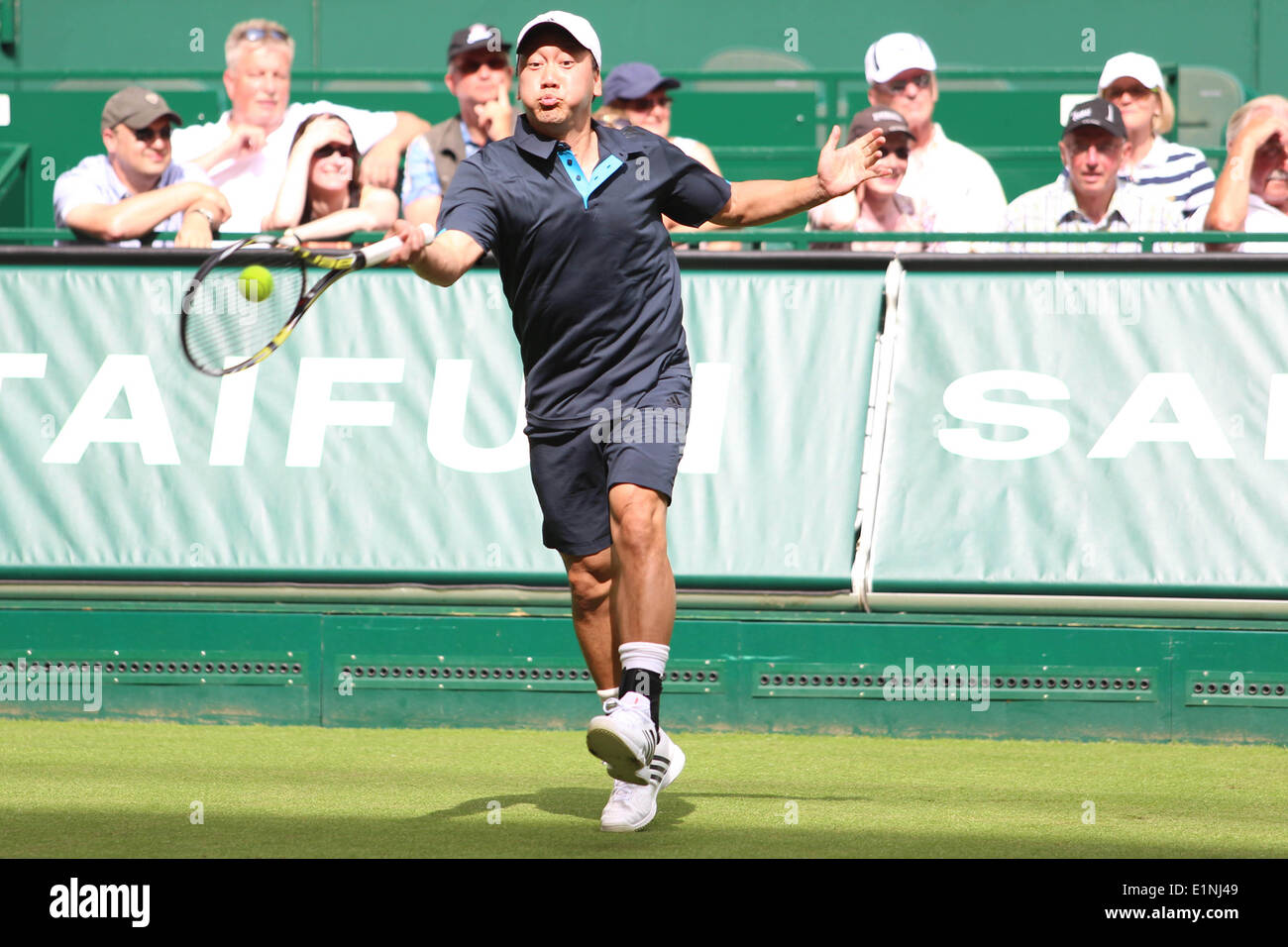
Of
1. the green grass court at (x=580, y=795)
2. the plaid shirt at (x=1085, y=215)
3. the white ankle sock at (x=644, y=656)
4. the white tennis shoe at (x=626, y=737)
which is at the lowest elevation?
the green grass court at (x=580, y=795)

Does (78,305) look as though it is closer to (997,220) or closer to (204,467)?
(204,467)

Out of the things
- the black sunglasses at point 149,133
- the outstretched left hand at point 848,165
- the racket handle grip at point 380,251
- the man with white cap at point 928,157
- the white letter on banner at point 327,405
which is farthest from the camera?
the black sunglasses at point 149,133

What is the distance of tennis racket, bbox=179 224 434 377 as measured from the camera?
14.9 feet

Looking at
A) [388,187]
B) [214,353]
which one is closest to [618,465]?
[214,353]

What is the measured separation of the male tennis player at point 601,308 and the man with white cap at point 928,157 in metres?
3.21

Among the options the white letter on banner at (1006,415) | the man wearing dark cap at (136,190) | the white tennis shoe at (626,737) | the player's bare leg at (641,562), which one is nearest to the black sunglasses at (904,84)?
the white letter on banner at (1006,415)

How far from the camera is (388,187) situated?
9.41m

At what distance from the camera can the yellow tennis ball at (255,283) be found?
452 centimetres

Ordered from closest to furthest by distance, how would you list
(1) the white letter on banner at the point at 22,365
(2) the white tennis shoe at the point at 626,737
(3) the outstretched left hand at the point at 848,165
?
(2) the white tennis shoe at the point at 626,737
(3) the outstretched left hand at the point at 848,165
(1) the white letter on banner at the point at 22,365

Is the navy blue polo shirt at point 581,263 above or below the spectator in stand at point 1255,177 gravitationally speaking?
below

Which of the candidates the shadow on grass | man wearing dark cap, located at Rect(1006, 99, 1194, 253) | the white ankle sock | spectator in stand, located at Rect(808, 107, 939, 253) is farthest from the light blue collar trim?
man wearing dark cap, located at Rect(1006, 99, 1194, 253)

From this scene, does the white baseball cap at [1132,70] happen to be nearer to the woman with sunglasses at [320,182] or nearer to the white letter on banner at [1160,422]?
the white letter on banner at [1160,422]

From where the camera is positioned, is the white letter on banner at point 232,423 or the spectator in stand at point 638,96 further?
the spectator in stand at point 638,96

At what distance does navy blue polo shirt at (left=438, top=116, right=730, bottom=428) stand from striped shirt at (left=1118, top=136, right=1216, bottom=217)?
4.55m
